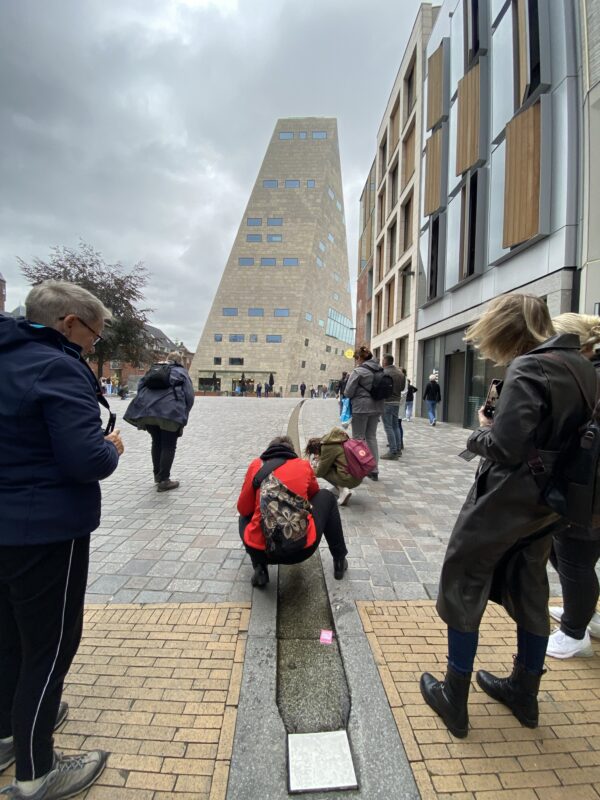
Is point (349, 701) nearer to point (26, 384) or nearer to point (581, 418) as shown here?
point (581, 418)

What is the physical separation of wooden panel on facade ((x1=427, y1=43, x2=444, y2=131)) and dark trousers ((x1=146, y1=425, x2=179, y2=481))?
1712 centimetres

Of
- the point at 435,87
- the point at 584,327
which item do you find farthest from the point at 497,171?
the point at 584,327

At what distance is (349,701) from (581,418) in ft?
5.81

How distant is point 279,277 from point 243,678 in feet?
200

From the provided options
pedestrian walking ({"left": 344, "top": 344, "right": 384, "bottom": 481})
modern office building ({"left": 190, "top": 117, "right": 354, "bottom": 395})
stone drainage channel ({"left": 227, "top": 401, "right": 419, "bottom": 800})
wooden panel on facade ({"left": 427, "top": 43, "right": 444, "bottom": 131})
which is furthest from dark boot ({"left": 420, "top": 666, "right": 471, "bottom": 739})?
modern office building ({"left": 190, "top": 117, "right": 354, "bottom": 395})

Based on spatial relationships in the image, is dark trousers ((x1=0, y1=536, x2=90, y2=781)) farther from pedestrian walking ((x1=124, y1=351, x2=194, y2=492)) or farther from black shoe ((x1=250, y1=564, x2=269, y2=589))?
pedestrian walking ((x1=124, y1=351, x2=194, y2=492))

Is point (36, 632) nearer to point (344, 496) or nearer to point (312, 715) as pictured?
point (312, 715)

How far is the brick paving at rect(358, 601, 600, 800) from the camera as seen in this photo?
1.63 m

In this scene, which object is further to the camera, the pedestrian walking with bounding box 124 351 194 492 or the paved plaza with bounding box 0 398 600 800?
the pedestrian walking with bounding box 124 351 194 492

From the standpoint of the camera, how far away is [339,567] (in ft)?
10.8

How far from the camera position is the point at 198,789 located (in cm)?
161

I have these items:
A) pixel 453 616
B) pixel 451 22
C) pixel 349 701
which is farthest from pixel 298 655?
pixel 451 22

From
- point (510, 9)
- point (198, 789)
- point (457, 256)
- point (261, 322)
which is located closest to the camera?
point (198, 789)

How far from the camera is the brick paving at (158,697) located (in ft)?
5.42
